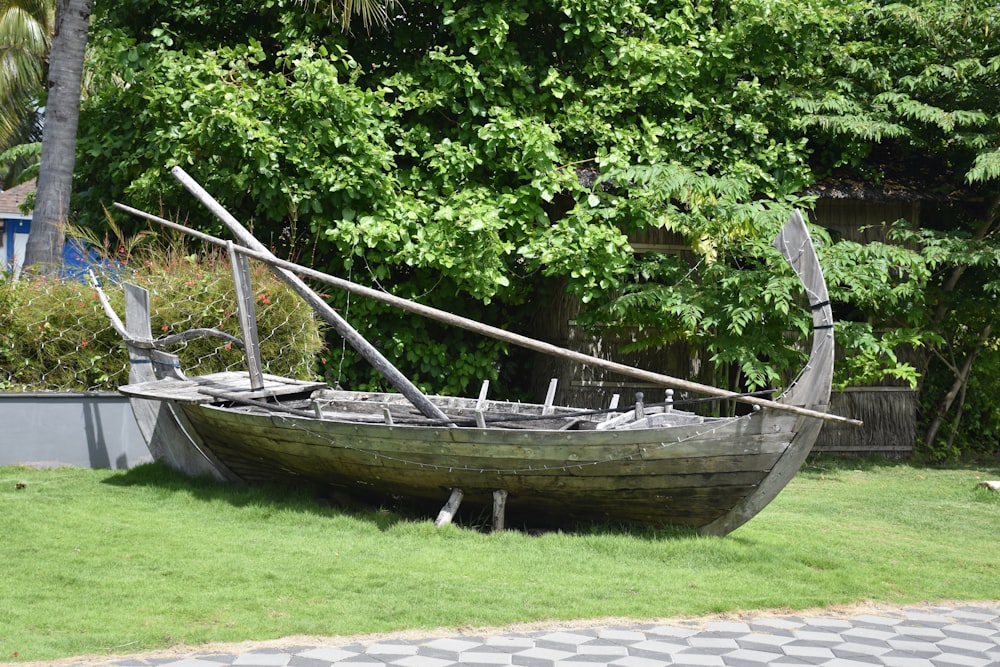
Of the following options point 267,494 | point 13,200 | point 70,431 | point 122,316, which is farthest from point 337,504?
point 13,200

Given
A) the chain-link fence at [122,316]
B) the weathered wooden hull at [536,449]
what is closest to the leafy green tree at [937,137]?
the weathered wooden hull at [536,449]

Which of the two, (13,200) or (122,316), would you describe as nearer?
(122,316)

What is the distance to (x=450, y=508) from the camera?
7906 mm

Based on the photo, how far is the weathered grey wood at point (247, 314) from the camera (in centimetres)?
883

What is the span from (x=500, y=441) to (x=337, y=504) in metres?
2.07

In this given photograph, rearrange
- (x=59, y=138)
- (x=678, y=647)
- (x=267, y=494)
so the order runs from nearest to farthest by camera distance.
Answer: (x=678, y=647) → (x=267, y=494) → (x=59, y=138)

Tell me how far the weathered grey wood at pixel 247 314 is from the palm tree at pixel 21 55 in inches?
578

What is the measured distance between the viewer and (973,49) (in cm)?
1323

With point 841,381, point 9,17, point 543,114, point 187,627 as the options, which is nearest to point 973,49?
point 841,381

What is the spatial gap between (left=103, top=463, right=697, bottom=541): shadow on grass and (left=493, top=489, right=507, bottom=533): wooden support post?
228 mm

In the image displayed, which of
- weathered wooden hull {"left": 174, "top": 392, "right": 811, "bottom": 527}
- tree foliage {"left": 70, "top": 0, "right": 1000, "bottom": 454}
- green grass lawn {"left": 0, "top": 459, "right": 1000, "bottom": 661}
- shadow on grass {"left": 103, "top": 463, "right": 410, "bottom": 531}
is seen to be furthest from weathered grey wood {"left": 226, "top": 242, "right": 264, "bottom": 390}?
tree foliage {"left": 70, "top": 0, "right": 1000, "bottom": 454}

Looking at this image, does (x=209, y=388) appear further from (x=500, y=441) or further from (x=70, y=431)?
(x=500, y=441)

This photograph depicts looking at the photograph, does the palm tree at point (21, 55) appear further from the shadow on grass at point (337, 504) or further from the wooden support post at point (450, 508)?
the wooden support post at point (450, 508)

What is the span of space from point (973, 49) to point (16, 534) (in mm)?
12409
